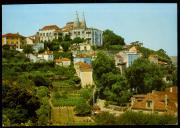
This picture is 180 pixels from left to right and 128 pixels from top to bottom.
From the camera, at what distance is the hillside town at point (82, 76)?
4.08 m

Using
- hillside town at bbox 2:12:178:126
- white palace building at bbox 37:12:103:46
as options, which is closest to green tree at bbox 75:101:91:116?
hillside town at bbox 2:12:178:126

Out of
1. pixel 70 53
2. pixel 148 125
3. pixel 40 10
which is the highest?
pixel 40 10

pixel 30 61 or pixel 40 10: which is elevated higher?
pixel 40 10

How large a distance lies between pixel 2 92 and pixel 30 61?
12.8 inches

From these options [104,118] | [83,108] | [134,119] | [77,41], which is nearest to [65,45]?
[77,41]

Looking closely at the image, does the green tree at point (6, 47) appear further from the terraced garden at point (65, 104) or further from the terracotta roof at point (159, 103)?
the terracotta roof at point (159, 103)

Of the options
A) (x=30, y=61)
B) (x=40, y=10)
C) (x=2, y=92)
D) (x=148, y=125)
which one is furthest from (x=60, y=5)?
(x=148, y=125)

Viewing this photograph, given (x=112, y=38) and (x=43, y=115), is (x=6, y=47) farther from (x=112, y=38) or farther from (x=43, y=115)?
(x=112, y=38)

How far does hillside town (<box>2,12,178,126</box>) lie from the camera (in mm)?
4082

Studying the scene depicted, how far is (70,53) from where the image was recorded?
4.16 m

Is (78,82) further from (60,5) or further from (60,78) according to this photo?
(60,5)

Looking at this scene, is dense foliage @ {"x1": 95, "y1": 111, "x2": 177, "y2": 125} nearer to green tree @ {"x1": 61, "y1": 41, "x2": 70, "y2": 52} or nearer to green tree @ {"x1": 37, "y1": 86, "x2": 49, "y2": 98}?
green tree @ {"x1": 37, "y1": 86, "x2": 49, "y2": 98}

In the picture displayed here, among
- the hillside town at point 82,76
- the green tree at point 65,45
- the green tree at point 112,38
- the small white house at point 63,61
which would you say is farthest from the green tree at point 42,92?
the green tree at point 112,38

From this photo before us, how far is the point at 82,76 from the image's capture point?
4129mm
